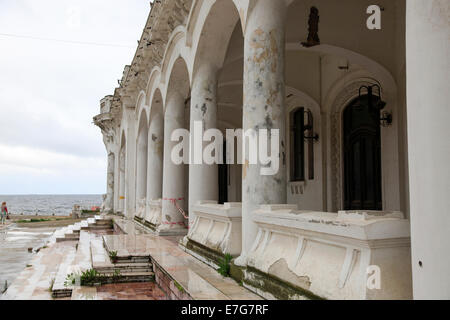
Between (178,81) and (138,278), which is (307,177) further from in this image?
(138,278)

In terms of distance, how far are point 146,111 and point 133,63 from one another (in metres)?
1.96

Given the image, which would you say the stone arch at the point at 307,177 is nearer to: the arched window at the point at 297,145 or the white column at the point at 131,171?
the arched window at the point at 297,145

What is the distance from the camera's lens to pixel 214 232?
699 cm

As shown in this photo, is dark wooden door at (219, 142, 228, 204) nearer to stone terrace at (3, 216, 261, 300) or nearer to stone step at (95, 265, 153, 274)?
stone terrace at (3, 216, 261, 300)

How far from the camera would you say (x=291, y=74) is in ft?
39.8

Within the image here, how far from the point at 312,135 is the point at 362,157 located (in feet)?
7.23

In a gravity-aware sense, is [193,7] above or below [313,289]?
above

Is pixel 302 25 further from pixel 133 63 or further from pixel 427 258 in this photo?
pixel 133 63

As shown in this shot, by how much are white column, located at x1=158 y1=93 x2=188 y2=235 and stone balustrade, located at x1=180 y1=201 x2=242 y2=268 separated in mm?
3028

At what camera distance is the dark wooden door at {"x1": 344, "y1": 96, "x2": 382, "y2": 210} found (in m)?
9.77

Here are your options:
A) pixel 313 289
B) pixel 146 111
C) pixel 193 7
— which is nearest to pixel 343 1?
pixel 193 7

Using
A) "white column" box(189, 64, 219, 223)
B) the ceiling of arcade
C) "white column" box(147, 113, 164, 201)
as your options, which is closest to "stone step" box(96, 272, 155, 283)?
"white column" box(189, 64, 219, 223)

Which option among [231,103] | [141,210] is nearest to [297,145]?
[231,103]

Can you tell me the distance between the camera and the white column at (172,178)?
11.3m
